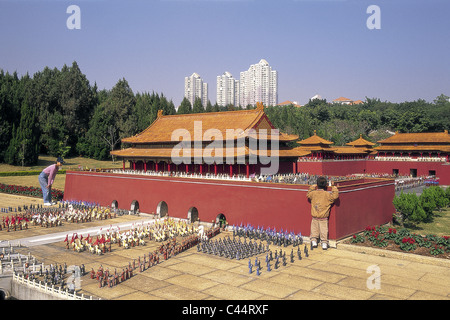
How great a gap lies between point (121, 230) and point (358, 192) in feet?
55.0

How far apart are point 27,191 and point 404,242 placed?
39.4m

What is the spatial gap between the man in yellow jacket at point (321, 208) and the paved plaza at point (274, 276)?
38.7 inches

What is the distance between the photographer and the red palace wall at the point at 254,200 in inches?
974

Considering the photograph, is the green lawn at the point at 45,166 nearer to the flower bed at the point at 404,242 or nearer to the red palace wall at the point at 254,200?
the red palace wall at the point at 254,200

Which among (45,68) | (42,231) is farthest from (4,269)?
(45,68)

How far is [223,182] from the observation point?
2908 centimetres

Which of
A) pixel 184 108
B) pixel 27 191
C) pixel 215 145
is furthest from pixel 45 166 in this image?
pixel 215 145

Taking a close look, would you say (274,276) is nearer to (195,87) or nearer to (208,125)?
(208,125)

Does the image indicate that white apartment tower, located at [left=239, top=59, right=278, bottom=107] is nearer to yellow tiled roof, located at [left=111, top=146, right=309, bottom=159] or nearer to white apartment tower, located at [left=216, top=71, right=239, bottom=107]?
white apartment tower, located at [left=216, top=71, right=239, bottom=107]

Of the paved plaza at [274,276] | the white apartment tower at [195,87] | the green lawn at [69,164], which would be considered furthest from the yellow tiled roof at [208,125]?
the white apartment tower at [195,87]

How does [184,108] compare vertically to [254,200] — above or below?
above

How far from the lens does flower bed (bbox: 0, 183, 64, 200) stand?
1676 inches

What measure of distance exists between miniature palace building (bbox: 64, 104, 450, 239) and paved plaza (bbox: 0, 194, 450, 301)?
338cm

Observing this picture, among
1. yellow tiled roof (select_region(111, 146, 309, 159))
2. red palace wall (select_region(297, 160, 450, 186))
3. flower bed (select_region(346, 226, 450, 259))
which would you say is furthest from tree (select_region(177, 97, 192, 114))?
flower bed (select_region(346, 226, 450, 259))
